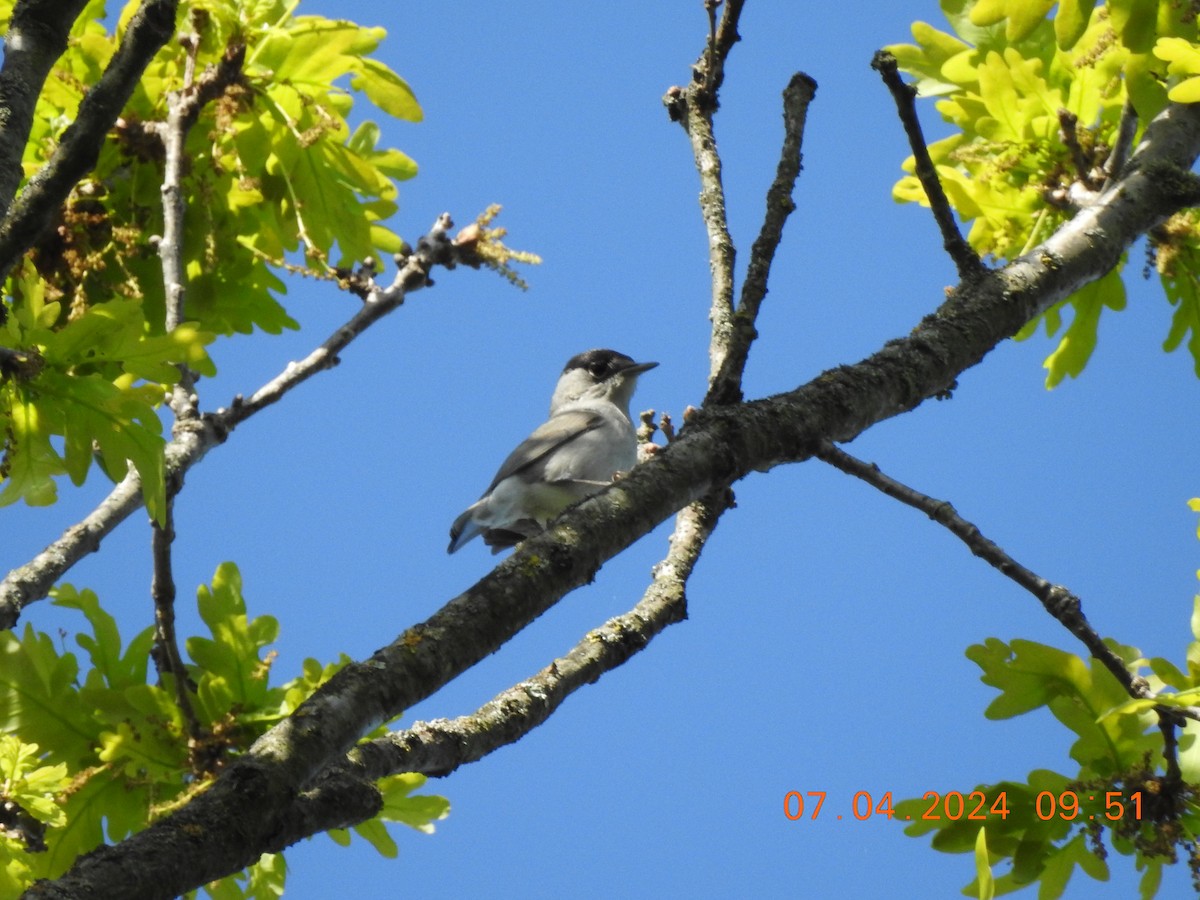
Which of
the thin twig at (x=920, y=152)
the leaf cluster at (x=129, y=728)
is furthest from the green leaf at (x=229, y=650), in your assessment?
the thin twig at (x=920, y=152)

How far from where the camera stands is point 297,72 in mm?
4320

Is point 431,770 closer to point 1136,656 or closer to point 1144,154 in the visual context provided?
point 1136,656

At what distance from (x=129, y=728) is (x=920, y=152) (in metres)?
2.87

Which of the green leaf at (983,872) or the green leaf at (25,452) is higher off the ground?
the green leaf at (25,452)

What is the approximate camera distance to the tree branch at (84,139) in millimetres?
2361

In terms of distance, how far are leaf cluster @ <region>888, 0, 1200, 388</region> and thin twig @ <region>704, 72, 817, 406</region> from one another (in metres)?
0.87

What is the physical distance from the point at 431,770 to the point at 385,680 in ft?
1.85

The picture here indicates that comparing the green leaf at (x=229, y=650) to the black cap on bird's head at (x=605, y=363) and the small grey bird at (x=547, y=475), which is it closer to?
the small grey bird at (x=547, y=475)

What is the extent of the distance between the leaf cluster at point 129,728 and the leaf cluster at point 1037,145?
2.90m

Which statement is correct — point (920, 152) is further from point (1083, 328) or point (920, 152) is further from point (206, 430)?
point (206, 430)

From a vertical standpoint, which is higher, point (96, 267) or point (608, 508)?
point (96, 267)

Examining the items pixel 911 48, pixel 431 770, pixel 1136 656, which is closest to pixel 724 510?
pixel 1136 656

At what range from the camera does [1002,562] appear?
9.07ft

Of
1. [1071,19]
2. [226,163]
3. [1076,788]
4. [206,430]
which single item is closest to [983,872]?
[1076,788]
